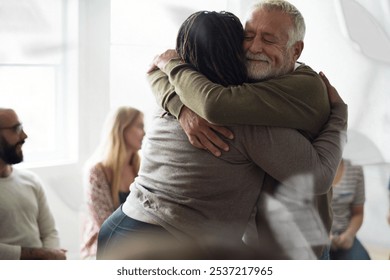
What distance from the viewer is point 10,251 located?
140cm

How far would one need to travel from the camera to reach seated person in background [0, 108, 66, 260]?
4.55ft

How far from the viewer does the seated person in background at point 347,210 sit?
4.48ft

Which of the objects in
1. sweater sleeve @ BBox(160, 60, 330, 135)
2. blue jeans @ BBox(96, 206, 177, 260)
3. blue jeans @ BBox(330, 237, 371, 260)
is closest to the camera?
sweater sleeve @ BBox(160, 60, 330, 135)

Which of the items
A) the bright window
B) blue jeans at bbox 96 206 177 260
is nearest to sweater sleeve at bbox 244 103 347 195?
blue jeans at bbox 96 206 177 260

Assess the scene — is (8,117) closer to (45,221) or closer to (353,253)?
(45,221)

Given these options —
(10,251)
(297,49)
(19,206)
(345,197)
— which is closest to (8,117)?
(19,206)

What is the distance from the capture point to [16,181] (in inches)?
55.0

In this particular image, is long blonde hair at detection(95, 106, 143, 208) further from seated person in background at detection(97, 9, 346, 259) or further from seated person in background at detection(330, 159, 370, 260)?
seated person in background at detection(330, 159, 370, 260)

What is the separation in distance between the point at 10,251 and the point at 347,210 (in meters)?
0.79

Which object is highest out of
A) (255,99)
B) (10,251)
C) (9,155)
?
(255,99)

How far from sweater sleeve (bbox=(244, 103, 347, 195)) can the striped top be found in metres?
0.05

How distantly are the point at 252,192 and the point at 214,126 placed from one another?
0.16m

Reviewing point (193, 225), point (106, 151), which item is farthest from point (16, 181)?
point (193, 225)
